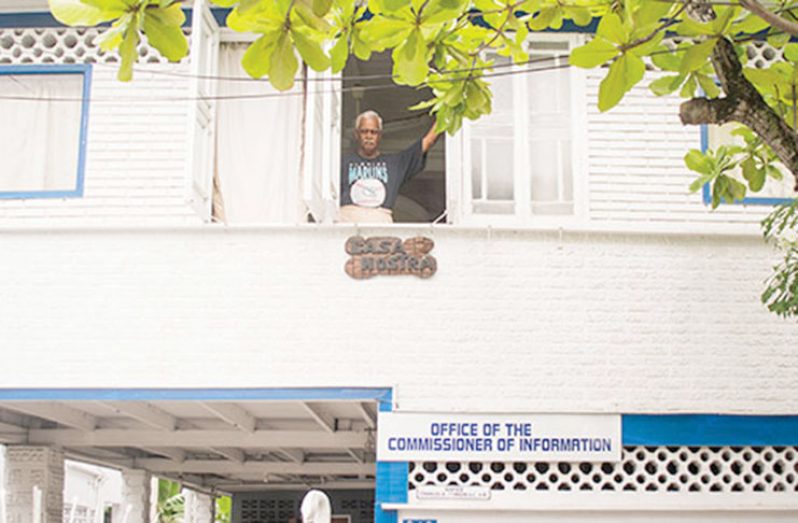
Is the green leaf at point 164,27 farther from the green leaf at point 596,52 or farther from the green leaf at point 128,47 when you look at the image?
the green leaf at point 596,52

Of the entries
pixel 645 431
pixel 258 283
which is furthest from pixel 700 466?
pixel 258 283

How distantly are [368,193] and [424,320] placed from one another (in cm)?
134

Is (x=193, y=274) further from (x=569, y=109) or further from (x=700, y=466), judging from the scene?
(x=700, y=466)

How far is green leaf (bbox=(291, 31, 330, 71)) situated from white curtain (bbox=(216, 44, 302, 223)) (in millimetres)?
5004

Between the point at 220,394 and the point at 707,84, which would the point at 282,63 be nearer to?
the point at 707,84

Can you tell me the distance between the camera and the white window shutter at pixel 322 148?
8758 mm

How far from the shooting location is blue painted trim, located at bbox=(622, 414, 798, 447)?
30.2 feet

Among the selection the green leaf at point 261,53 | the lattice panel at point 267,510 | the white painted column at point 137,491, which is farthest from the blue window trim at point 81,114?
the lattice panel at point 267,510

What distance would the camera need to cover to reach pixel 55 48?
9945 millimetres

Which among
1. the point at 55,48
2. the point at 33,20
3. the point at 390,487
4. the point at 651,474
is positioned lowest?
the point at 390,487

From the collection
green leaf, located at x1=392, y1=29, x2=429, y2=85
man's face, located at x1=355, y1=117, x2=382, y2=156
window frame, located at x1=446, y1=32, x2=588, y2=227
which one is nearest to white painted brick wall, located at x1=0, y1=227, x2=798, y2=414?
window frame, located at x1=446, y1=32, x2=588, y2=227

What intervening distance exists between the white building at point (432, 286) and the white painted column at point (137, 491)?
18.1 feet

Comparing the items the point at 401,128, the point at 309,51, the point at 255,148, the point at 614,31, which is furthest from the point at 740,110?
the point at 401,128

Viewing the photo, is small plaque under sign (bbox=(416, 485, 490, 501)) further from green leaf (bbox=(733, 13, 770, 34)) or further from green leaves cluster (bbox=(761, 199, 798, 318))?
green leaf (bbox=(733, 13, 770, 34))
